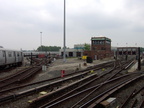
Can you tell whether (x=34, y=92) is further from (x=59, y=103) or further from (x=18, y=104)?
(x=59, y=103)

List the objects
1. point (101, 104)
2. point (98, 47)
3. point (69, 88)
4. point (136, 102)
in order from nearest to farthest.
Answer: point (101, 104) → point (136, 102) → point (69, 88) → point (98, 47)

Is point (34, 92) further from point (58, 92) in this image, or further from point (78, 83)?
point (78, 83)

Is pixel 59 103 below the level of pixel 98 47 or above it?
below

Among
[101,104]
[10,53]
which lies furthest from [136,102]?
[10,53]

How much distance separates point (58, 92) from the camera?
7.94 metres

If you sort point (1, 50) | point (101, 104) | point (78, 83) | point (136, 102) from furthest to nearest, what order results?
point (1, 50) → point (78, 83) → point (136, 102) → point (101, 104)

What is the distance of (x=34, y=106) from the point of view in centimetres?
→ 618

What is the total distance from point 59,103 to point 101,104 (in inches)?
76.5

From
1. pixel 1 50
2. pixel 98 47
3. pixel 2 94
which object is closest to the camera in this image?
pixel 2 94

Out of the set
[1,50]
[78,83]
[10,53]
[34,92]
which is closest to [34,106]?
[34,92]

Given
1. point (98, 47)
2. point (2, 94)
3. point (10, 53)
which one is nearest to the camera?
point (2, 94)

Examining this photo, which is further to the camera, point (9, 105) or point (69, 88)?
point (69, 88)

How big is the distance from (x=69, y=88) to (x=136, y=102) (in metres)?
4.05

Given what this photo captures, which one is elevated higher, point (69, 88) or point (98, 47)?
point (98, 47)
